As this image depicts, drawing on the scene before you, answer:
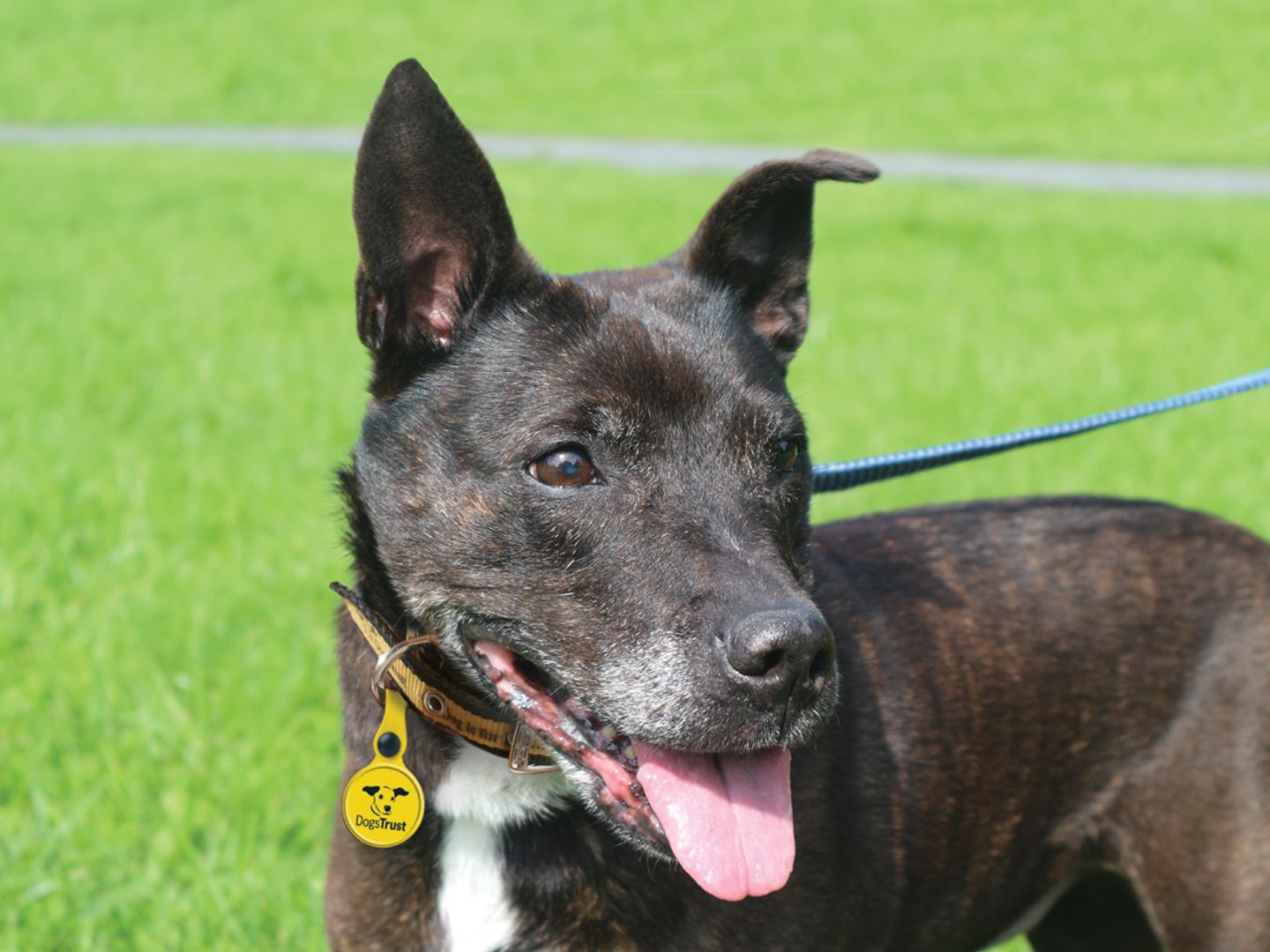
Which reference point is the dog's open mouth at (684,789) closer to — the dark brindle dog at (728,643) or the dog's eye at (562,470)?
the dark brindle dog at (728,643)

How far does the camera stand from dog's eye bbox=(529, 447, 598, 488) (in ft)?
9.12

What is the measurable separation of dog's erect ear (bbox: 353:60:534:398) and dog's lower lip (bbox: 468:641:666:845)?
64 cm

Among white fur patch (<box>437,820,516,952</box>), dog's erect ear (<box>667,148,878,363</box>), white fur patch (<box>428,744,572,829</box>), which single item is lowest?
white fur patch (<box>437,820,516,952</box>)

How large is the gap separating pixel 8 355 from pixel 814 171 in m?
7.49

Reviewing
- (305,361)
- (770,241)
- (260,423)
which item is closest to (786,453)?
(770,241)

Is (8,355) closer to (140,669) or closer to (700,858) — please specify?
(140,669)

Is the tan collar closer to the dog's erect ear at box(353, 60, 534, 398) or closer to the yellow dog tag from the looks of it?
the yellow dog tag

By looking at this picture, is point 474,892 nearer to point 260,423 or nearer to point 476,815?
point 476,815

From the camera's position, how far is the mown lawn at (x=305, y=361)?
13.9 feet

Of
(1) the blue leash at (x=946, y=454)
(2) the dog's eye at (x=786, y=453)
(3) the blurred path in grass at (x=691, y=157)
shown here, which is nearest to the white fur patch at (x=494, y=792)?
(2) the dog's eye at (x=786, y=453)

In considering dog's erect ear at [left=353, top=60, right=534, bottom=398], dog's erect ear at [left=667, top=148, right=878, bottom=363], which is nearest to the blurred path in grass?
dog's erect ear at [left=667, top=148, right=878, bottom=363]

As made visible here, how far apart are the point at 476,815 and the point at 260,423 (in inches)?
212

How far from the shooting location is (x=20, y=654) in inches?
200

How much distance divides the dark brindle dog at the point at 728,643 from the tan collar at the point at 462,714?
0.04 metres
